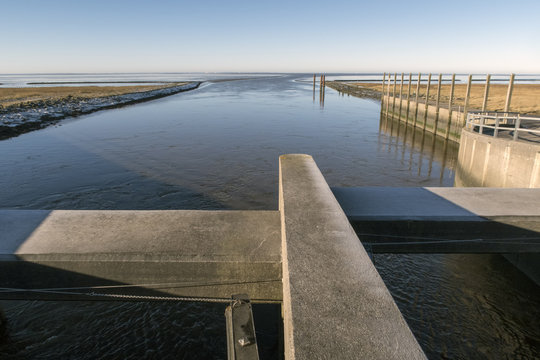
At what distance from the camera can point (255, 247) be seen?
526 centimetres

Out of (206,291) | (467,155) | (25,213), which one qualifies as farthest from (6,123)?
(467,155)

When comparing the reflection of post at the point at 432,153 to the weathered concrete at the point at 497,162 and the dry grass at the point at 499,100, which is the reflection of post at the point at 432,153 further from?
the dry grass at the point at 499,100

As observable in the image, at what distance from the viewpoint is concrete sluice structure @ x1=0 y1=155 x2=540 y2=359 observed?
10.2 ft

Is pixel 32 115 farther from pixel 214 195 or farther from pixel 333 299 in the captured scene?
pixel 333 299

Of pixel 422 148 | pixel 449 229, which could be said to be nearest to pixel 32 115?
pixel 422 148

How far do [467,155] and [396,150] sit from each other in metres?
8.91

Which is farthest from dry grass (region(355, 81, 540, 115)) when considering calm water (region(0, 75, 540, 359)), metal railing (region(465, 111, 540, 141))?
metal railing (region(465, 111, 540, 141))

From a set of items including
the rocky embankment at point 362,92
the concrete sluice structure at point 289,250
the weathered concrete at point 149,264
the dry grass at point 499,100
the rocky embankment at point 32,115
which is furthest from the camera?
the rocky embankment at point 362,92

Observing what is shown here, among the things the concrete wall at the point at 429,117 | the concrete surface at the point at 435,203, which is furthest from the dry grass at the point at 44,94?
the concrete surface at the point at 435,203

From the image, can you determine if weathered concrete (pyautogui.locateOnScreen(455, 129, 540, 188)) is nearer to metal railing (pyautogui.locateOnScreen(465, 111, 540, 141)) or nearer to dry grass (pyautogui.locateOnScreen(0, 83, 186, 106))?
metal railing (pyautogui.locateOnScreen(465, 111, 540, 141))

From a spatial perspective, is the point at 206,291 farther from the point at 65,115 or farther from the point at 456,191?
the point at 65,115

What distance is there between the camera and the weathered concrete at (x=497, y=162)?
983 cm

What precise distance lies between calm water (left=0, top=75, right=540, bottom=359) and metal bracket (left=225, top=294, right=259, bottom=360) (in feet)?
8.66

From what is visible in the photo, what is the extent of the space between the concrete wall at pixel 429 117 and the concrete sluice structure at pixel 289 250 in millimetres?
17347
